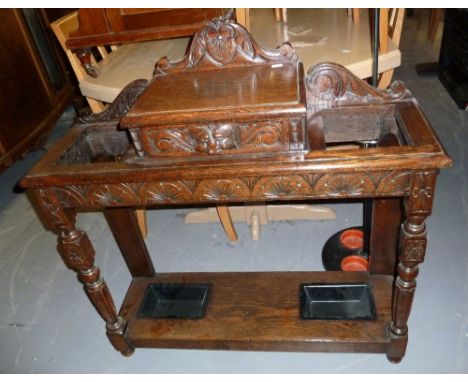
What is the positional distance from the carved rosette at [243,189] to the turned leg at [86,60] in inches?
31.1

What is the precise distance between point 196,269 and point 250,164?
932 mm

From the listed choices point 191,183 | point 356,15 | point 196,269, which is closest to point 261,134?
point 191,183

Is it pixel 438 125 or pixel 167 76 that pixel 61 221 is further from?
pixel 438 125

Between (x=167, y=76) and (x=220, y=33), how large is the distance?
0.18 meters

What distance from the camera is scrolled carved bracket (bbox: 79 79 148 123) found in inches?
43.9

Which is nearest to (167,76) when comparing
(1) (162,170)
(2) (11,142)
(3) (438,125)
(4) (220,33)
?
(4) (220,33)

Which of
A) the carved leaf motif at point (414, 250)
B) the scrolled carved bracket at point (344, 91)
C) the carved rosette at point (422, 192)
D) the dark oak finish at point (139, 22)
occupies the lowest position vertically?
the carved leaf motif at point (414, 250)

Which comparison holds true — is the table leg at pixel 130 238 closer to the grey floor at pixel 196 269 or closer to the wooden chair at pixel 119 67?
the grey floor at pixel 196 269

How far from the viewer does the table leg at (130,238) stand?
4.42 ft

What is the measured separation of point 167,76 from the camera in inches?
41.6

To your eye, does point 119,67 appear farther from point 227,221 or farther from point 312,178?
point 312,178

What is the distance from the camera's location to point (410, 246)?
0.93 metres

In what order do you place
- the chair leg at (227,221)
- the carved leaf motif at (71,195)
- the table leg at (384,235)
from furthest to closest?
the chair leg at (227,221) < the table leg at (384,235) < the carved leaf motif at (71,195)


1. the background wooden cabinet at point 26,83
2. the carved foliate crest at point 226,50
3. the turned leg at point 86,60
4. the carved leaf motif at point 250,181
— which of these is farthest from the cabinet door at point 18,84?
the carved leaf motif at point 250,181
